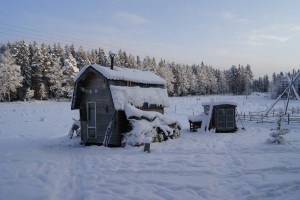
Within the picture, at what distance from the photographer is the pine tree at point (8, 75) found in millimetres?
62062

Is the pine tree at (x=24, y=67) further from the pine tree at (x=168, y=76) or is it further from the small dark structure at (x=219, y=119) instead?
the small dark structure at (x=219, y=119)

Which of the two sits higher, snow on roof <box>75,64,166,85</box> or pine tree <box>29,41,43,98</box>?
pine tree <box>29,41,43,98</box>

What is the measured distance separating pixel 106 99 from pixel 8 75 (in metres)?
49.0

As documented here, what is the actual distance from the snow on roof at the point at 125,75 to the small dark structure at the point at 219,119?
17.0 ft

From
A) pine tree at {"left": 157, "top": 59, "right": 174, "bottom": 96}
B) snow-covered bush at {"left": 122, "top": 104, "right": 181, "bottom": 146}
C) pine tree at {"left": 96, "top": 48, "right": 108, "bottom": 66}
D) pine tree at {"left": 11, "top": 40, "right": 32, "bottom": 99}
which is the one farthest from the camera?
pine tree at {"left": 157, "top": 59, "right": 174, "bottom": 96}

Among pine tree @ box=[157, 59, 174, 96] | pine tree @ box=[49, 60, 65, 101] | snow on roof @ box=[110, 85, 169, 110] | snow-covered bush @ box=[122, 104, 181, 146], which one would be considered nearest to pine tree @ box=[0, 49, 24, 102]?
pine tree @ box=[49, 60, 65, 101]

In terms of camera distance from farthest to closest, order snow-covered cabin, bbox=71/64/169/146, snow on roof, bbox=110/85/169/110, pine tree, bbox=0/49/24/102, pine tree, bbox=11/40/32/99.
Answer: pine tree, bbox=11/40/32/99
pine tree, bbox=0/49/24/102
snow-covered cabin, bbox=71/64/169/146
snow on roof, bbox=110/85/169/110

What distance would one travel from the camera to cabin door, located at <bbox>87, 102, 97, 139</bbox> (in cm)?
2089

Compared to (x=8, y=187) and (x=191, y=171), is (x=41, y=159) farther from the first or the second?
(x=191, y=171)

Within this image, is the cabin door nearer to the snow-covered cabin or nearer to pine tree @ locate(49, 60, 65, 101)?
the snow-covered cabin

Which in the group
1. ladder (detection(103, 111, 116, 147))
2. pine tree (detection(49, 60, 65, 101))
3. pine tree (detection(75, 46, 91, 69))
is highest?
pine tree (detection(75, 46, 91, 69))

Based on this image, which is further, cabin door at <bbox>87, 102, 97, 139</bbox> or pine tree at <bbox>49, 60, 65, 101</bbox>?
pine tree at <bbox>49, 60, 65, 101</bbox>

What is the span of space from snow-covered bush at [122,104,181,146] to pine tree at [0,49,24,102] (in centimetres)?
4958

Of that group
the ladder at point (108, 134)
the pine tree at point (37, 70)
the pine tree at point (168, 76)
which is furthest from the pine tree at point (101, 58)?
the ladder at point (108, 134)
